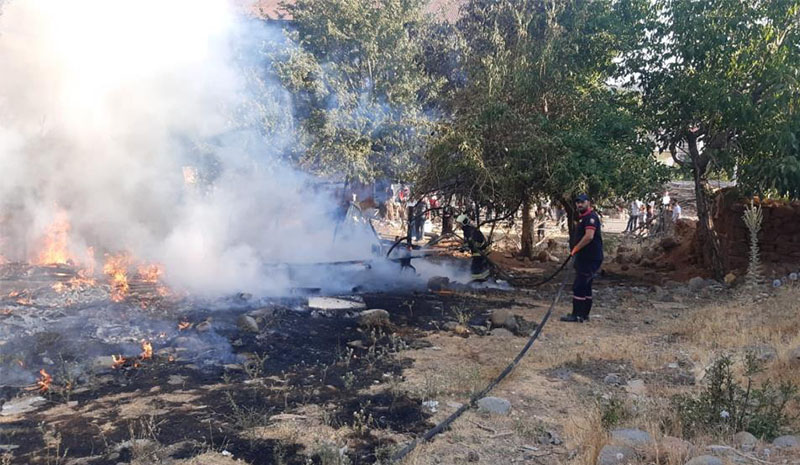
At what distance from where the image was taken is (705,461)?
3234 mm

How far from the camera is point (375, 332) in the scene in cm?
691

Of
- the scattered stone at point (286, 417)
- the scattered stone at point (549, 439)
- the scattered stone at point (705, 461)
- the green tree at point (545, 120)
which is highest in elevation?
the green tree at point (545, 120)

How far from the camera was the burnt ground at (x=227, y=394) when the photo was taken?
3.85 meters

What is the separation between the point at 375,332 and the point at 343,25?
8.86m

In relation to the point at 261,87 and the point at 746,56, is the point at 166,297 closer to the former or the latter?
the point at 261,87

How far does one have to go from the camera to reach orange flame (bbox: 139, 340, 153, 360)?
221 inches

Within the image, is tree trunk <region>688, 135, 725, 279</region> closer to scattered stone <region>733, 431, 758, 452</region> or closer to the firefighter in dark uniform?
the firefighter in dark uniform

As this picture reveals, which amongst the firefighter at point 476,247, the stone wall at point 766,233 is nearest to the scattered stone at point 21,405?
the firefighter at point 476,247

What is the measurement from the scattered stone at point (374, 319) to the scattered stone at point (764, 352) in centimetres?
391

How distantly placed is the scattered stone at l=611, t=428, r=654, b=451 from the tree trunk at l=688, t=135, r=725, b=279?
782cm

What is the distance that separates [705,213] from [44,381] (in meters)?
10.5

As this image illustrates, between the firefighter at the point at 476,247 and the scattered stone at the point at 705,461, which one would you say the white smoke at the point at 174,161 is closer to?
the firefighter at the point at 476,247

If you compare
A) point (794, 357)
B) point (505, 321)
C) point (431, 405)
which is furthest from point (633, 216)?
point (431, 405)

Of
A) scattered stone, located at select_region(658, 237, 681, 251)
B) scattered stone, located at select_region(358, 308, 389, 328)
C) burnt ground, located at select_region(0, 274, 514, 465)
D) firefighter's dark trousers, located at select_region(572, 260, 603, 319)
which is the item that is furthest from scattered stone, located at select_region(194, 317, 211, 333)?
scattered stone, located at select_region(658, 237, 681, 251)
